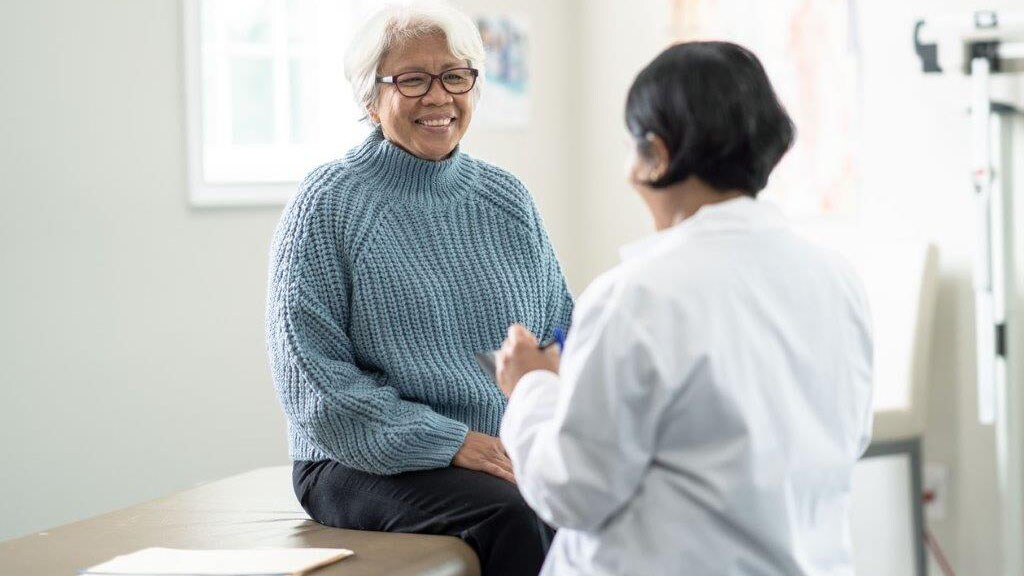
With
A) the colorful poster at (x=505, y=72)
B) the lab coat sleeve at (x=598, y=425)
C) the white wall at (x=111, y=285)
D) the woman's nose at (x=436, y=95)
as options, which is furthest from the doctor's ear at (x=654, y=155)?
the colorful poster at (x=505, y=72)

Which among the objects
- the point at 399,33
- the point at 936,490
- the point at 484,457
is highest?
the point at 399,33

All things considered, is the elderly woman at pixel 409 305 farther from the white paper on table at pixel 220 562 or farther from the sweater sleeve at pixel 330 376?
the white paper on table at pixel 220 562

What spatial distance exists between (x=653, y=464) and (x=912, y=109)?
248cm

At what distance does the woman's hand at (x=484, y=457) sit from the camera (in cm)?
206

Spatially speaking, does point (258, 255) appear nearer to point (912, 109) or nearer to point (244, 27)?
point (244, 27)

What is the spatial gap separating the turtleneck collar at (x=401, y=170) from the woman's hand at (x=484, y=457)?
0.46 m

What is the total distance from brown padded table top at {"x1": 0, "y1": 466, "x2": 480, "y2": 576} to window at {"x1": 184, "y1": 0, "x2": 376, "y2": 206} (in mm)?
1509

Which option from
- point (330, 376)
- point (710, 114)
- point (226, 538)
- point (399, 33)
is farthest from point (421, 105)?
point (710, 114)

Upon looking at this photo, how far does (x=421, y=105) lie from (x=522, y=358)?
0.83 meters

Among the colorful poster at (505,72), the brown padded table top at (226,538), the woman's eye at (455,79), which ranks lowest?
the brown padded table top at (226,538)

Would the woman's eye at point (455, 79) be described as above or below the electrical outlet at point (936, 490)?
above

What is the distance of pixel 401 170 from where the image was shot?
2.23 m

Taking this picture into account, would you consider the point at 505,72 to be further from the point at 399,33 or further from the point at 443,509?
the point at 443,509

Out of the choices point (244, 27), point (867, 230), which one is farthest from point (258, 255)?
point (867, 230)
